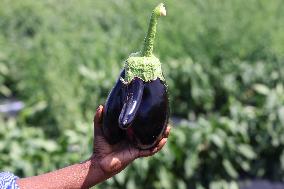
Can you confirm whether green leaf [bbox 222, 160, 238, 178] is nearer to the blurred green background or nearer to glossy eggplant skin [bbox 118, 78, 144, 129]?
the blurred green background

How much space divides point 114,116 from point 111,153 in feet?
0.27

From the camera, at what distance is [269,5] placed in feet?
16.7

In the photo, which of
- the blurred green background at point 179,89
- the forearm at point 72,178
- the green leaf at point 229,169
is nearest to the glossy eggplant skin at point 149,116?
the forearm at point 72,178

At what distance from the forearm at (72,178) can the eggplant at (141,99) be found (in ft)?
0.25

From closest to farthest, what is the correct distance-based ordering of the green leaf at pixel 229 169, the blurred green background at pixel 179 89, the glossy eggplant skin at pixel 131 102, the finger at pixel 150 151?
1. the glossy eggplant skin at pixel 131 102
2. the finger at pixel 150 151
3. the blurred green background at pixel 179 89
4. the green leaf at pixel 229 169

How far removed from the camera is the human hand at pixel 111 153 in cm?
132

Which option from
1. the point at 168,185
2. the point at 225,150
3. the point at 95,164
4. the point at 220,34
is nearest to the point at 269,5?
the point at 220,34

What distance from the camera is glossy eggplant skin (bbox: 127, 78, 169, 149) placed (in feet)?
4.44

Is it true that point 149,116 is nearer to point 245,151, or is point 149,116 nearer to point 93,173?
point 93,173

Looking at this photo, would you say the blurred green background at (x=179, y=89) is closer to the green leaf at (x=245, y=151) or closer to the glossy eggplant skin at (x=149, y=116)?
the green leaf at (x=245, y=151)

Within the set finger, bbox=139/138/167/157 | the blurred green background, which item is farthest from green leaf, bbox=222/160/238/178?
finger, bbox=139/138/167/157

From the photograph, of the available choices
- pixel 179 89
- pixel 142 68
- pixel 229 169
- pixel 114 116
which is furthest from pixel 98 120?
→ pixel 179 89

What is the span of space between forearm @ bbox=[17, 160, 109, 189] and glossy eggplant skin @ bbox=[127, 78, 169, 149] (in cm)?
11

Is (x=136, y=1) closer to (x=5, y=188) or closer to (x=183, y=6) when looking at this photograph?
(x=183, y=6)
